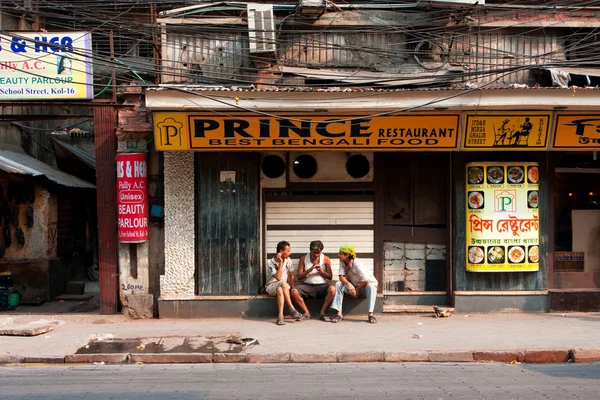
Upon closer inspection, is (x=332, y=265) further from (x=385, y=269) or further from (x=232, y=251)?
(x=232, y=251)

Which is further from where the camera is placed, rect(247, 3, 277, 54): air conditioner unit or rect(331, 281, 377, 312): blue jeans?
rect(247, 3, 277, 54): air conditioner unit

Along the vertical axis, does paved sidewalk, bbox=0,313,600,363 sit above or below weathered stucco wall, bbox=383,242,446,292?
below

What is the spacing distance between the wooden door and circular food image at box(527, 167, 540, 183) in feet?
16.8

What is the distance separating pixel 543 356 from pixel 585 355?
565 mm

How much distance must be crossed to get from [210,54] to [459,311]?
6679mm

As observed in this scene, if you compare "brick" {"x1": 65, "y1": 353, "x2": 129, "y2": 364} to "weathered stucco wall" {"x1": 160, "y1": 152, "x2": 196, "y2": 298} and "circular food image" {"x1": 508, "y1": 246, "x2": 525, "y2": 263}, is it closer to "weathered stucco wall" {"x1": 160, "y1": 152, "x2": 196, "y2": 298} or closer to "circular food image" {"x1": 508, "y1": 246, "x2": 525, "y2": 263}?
"weathered stucco wall" {"x1": 160, "y1": 152, "x2": 196, "y2": 298}

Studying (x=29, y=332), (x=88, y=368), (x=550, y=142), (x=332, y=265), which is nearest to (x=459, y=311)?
(x=332, y=265)

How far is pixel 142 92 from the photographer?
1082 cm

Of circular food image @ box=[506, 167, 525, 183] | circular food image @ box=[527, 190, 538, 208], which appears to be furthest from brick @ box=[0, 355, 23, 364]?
circular food image @ box=[527, 190, 538, 208]

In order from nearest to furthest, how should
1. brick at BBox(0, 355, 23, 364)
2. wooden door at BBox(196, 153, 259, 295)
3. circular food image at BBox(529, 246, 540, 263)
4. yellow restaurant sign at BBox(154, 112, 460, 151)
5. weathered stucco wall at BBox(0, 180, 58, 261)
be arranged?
brick at BBox(0, 355, 23, 364) < yellow restaurant sign at BBox(154, 112, 460, 151) < wooden door at BBox(196, 153, 259, 295) < circular food image at BBox(529, 246, 540, 263) < weathered stucco wall at BBox(0, 180, 58, 261)

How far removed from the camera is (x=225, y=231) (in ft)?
35.5

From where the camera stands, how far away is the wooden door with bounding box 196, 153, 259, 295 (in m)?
10.8

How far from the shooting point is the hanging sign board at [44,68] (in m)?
10.4

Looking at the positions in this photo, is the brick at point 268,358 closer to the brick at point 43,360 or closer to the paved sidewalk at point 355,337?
the paved sidewalk at point 355,337
